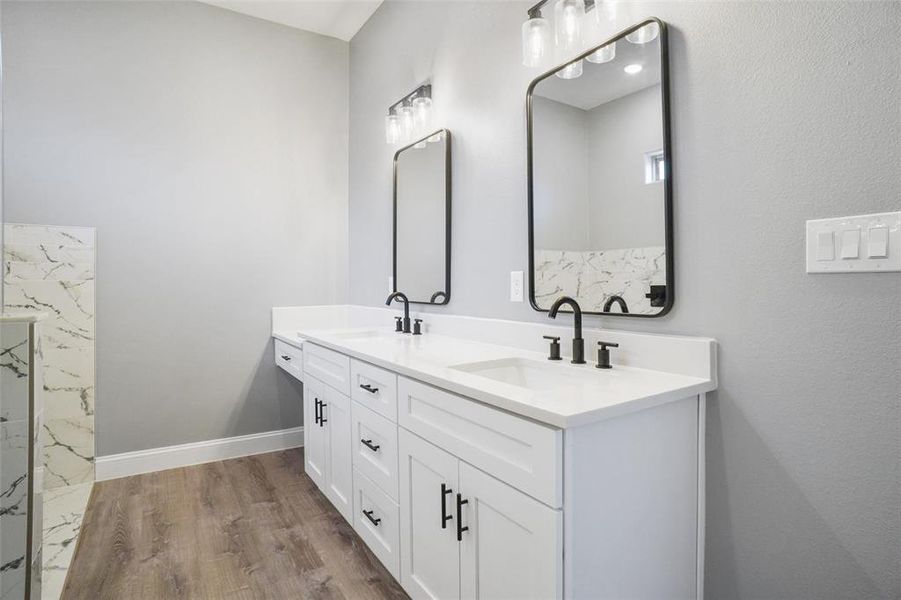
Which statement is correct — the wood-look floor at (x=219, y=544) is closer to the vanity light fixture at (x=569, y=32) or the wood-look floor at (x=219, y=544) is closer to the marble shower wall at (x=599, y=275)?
the marble shower wall at (x=599, y=275)

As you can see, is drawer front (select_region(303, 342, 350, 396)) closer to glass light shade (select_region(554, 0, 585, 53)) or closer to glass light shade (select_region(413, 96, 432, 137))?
glass light shade (select_region(413, 96, 432, 137))

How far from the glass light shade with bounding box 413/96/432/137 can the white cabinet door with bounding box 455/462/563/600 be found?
184cm

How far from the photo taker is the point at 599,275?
5.16ft

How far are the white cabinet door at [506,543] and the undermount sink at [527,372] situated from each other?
0.41 meters

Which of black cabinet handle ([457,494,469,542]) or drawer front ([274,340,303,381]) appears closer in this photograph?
black cabinet handle ([457,494,469,542])

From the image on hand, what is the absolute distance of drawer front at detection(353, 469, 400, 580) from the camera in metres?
1.62

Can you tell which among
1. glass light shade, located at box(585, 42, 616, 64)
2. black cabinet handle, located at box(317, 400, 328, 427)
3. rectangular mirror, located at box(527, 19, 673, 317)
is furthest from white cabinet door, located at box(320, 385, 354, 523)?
glass light shade, located at box(585, 42, 616, 64)

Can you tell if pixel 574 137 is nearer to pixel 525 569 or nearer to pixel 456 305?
pixel 456 305

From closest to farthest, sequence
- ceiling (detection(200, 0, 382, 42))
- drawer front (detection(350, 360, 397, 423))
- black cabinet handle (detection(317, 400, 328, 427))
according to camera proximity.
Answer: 1. drawer front (detection(350, 360, 397, 423))
2. black cabinet handle (detection(317, 400, 328, 427))
3. ceiling (detection(200, 0, 382, 42))

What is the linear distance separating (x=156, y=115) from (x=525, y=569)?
9.91 feet

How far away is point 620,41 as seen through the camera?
4.87 feet

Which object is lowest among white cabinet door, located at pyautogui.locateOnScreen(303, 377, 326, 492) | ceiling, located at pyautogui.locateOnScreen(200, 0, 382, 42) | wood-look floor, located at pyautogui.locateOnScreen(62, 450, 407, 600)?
wood-look floor, located at pyautogui.locateOnScreen(62, 450, 407, 600)

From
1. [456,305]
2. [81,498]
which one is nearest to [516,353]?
[456,305]

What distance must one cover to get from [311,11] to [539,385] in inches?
109
